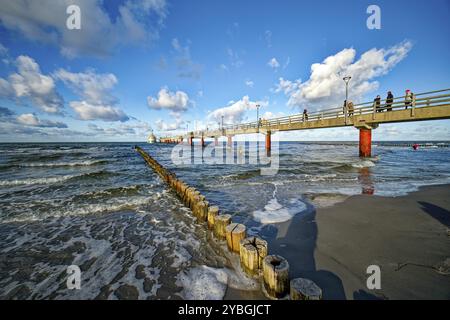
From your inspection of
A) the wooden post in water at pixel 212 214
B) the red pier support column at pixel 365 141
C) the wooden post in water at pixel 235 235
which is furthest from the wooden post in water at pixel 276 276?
the red pier support column at pixel 365 141

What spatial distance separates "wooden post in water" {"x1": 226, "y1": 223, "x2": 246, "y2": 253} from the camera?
3.82 metres

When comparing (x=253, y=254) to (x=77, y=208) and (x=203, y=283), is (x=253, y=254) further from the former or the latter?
(x=77, y=208)

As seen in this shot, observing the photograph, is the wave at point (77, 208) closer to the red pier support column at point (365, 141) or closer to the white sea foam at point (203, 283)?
the white sea foam at point (203, 283)

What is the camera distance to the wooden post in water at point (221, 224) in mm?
4477

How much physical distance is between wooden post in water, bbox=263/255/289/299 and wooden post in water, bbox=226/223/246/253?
99 cm

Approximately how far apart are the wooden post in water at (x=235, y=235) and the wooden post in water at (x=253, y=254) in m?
0.38

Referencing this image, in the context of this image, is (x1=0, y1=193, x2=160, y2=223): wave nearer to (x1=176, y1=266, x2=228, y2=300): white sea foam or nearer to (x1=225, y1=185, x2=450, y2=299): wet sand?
(x1=176, y1=266, x2=228, y2=300): white sea foam

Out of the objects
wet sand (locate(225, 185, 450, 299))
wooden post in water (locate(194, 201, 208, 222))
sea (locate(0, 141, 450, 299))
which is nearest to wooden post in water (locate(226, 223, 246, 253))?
sea (locate(0, 141, 450, 299))

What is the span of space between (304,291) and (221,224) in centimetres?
254

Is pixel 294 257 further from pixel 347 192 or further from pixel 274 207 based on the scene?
pixel 347 192

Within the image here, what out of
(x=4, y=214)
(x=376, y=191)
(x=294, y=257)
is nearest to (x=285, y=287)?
(x=294, y=257)

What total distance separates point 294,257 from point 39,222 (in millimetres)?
8231

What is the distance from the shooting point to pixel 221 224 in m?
4.57
